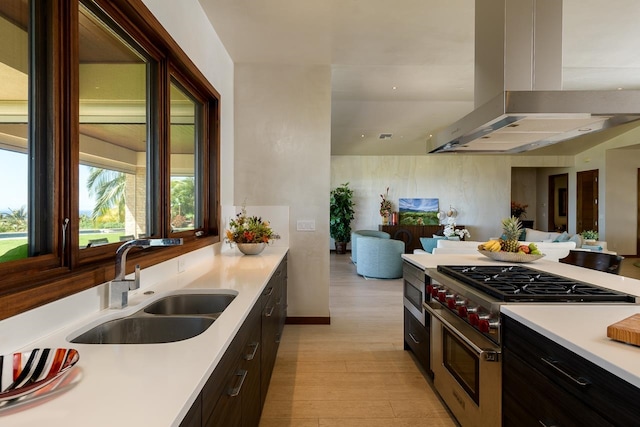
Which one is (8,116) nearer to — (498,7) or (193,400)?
(193,400)

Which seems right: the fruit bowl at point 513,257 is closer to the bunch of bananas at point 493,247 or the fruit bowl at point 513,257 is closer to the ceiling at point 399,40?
the bunch of bananas at point 493,247

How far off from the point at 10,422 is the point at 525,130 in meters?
2.47

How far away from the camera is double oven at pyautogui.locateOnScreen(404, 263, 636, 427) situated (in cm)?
164

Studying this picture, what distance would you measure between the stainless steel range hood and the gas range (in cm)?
84

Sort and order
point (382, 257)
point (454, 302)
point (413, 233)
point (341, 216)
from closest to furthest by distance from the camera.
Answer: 1. point (454, 302)
2. point (382, 257)
3. point (413, 233)
4. point (341, 216)

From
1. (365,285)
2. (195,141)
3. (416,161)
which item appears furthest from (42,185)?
(416,161)

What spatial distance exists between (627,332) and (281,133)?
347cm

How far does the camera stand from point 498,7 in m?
2.12

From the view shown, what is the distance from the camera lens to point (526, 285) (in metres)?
1.85

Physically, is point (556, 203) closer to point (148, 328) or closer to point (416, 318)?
point (416, 318)

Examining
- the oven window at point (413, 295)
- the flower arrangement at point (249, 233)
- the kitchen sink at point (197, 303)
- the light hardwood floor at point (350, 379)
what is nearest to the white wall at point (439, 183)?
the light hardwood floor at point (350, 379)

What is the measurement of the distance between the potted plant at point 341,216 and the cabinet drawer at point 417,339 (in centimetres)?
694

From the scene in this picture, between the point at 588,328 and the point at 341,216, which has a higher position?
the point at 341,216

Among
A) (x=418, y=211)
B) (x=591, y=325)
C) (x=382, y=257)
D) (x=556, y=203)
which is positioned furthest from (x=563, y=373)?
(x=556, y=203)
